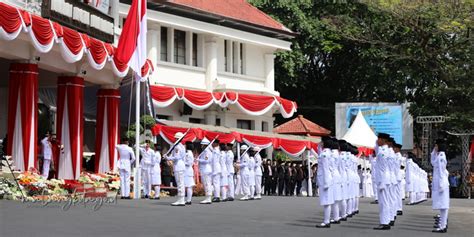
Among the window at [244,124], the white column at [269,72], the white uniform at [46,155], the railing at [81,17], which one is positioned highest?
the white column at [269,72]

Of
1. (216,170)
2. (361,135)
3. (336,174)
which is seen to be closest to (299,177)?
(361,135)

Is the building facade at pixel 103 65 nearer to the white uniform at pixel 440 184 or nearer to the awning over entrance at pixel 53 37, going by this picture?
Answer: the awning over entrance at pixel 53 37

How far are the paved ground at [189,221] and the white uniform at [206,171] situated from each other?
5.48 ft

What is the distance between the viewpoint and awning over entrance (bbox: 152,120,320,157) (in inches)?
1270

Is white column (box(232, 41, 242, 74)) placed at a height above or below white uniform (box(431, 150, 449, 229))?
above

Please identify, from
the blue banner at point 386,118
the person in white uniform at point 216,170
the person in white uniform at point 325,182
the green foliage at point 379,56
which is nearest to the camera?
the person in white uniform at point 325,182

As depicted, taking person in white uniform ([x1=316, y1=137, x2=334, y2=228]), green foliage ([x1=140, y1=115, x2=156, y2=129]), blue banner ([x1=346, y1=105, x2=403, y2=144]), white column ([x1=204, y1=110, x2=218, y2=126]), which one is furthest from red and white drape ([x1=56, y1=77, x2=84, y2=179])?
blue banner ([x1=346, y1=105, x2=403, y2=144])

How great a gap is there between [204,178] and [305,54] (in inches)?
1083

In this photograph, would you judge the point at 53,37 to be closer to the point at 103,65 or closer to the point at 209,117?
the point at 103,65

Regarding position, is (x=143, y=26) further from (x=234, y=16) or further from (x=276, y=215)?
(x=234, y=16)

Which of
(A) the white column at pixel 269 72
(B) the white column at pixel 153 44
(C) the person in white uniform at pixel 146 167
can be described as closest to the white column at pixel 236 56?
(A) the white column at pixel 269 72

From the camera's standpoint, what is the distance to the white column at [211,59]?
42.1m

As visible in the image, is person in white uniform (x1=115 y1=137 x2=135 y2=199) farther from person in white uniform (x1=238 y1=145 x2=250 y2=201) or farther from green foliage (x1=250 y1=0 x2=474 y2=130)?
green foliage (x1=250 y1=0 x2=474 y2=130)

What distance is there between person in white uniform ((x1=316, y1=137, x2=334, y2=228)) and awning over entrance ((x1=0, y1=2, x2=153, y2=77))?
8786 millimetres
